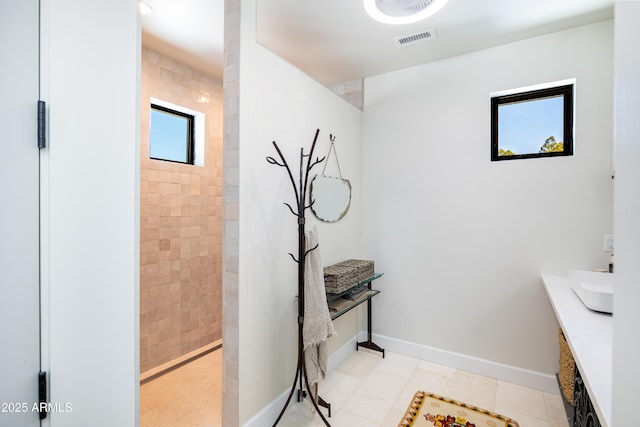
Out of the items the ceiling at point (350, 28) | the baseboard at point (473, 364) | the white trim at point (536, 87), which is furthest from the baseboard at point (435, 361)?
the ceiling at point (350, 28)

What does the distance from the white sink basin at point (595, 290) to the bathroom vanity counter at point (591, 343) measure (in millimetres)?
40

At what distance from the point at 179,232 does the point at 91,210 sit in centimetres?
196

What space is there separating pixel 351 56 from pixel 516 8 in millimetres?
1191

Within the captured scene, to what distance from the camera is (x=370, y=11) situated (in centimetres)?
194

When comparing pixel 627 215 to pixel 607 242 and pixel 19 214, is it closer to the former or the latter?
pixel 19 214

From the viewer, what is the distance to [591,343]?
3.76 ft

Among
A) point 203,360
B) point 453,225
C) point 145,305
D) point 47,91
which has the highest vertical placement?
point 47,91

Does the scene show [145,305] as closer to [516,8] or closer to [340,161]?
[340,161]

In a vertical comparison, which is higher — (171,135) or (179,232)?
(171,135)

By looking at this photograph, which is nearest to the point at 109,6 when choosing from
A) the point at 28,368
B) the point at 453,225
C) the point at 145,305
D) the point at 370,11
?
the point at 28,368

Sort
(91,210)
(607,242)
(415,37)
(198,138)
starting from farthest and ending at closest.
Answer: (198,138), (415,37), (607,242), (91,210)

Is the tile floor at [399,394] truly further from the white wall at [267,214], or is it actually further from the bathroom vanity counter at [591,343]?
the bathroom vanity counter at [591,343]

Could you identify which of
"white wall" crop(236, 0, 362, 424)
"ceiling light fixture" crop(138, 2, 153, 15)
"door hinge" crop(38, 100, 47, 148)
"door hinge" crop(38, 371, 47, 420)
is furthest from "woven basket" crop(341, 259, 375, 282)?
"ceiling light fixture" crop(138, 2, 153, 15)

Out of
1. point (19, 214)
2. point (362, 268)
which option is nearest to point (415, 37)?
point (362, 268)
